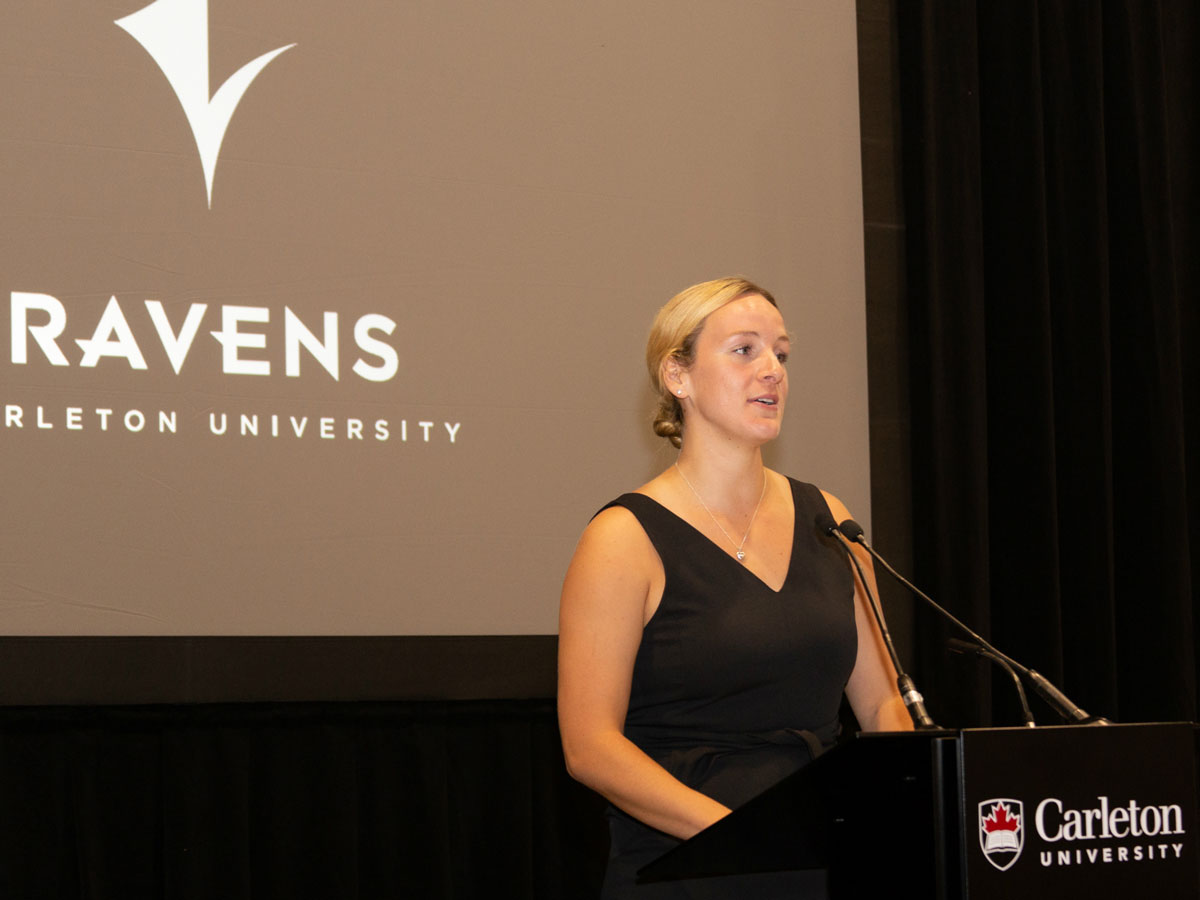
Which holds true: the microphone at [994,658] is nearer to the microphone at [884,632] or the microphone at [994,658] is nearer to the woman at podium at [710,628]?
the microphone at [884,632]

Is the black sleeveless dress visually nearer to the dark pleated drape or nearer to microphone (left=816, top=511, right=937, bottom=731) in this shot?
microphone (left=816, top=511, right=937, bottom=731)

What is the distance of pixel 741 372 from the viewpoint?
6.31ft

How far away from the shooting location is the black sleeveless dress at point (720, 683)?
5.72 ft

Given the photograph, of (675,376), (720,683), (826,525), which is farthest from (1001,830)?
(675,376)

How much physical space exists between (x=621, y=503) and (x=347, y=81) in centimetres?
169

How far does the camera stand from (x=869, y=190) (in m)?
3.88

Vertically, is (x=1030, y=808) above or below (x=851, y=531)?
below

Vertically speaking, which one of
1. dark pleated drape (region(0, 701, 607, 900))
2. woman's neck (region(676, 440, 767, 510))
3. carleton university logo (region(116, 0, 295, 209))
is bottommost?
dark pleated drape (region(0, 701, 607, 900))

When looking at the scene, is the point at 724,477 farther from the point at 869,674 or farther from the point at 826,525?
the point at 869,674

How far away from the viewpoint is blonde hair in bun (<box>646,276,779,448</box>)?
1.97 m

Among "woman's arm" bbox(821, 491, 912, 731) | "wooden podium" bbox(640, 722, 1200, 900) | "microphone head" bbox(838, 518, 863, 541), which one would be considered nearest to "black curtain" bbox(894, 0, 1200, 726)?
"woman's arm" bbox(821, 491, 912, 731)

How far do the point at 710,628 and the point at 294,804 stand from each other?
5.50 feet

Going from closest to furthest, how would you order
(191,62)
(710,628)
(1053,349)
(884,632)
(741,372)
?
(884,632) < (710,628) < (741,372) < (191,62) < (1053,349)

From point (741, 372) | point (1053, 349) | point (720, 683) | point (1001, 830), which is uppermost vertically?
point (1053, 349)
